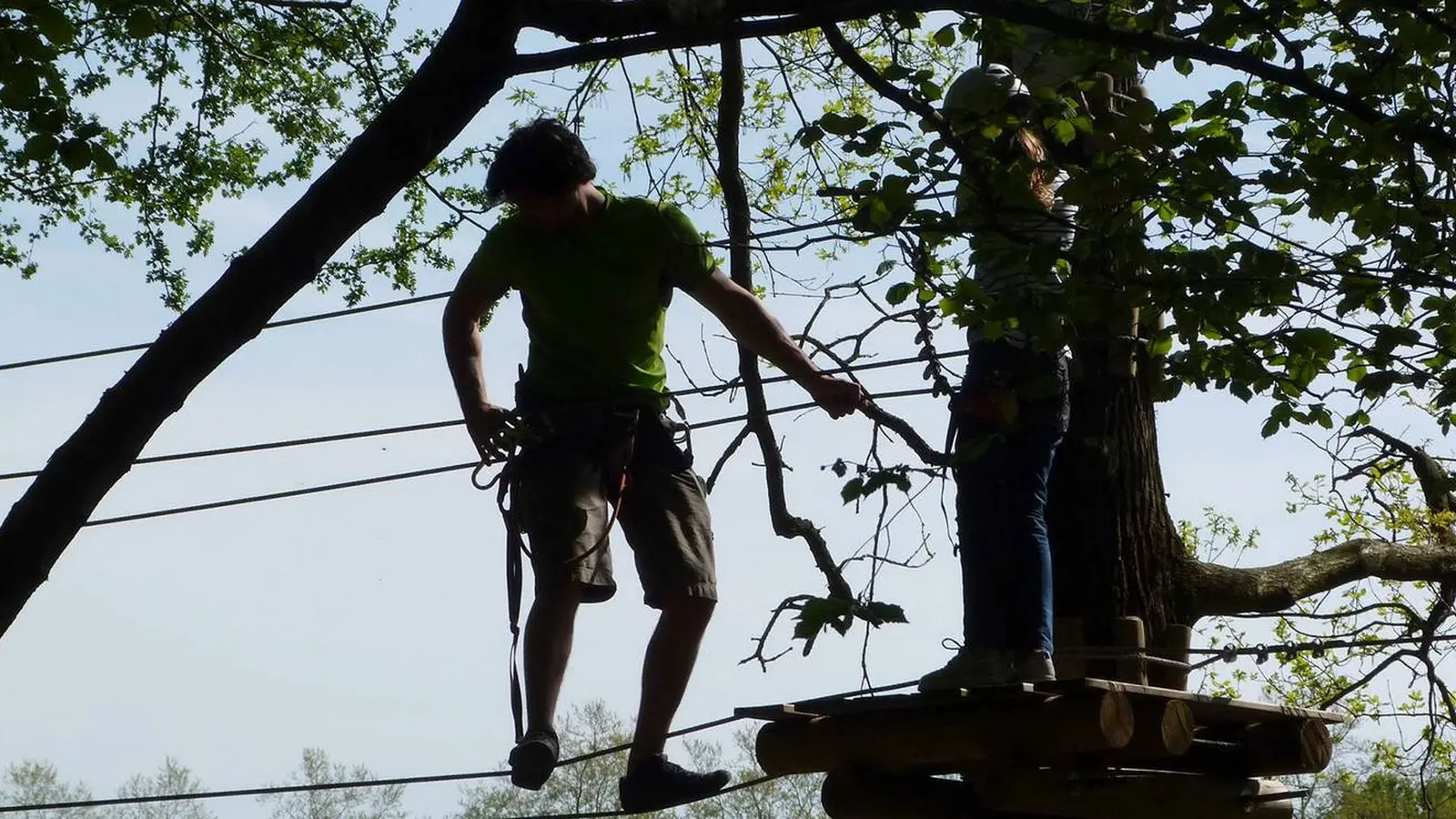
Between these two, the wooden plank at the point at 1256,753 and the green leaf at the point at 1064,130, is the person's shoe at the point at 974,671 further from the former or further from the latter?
the green leaf at the point at 1064,130

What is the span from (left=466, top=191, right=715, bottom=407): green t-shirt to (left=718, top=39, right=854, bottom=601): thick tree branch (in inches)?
8.7

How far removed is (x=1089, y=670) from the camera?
4812 millimetres

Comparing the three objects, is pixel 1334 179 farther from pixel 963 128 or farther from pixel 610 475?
pixel 610 475

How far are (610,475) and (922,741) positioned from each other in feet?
3.14

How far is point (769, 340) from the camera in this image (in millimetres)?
3789

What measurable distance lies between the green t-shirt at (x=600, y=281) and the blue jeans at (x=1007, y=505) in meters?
0.74

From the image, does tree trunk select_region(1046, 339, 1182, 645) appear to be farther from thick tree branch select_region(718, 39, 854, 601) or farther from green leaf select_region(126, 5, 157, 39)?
green leaf select_region(126, 5, 157, 39)

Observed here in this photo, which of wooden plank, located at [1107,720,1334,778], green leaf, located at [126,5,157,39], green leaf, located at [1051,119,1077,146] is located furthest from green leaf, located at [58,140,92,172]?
wooden plank, located at [1107,720,1334,778]

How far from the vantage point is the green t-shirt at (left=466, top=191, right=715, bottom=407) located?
12.5 ft

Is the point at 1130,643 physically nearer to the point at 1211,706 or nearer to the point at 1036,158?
the point at 1211,706

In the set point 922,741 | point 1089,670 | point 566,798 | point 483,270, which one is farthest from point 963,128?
point 566,798

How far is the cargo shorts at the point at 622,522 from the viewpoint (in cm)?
374

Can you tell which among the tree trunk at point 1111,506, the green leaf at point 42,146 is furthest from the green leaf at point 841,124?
the green leaf at point 42,146

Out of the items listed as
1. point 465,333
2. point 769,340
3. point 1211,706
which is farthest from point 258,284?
point 1211,706
